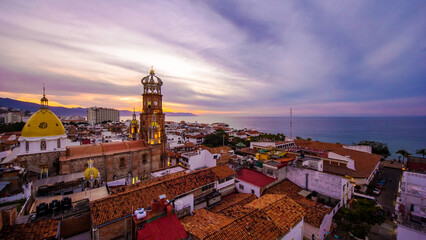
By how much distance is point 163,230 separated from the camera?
948cm

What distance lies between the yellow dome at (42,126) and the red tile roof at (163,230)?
811 inches

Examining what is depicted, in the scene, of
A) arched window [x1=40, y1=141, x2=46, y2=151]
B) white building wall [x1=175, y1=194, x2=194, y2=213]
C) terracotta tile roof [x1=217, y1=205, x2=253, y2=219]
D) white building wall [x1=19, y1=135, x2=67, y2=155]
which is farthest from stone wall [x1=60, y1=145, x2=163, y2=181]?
terracotta tile roof [x1=217, y1=205, x2=253, y2=219]

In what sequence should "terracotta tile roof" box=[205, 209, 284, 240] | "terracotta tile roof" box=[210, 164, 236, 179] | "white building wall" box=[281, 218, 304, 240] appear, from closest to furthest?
"terracotta tile roof" box=[205, 209, 284, 240] → "white building wall" box=[281, 218, 304, 240] → "terracotta tile roof" box=[210, 164, 236, 179]

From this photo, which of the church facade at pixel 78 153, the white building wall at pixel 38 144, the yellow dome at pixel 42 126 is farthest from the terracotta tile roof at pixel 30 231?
the yellow dome at pixel 42 126

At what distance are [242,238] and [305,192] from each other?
1244 cm

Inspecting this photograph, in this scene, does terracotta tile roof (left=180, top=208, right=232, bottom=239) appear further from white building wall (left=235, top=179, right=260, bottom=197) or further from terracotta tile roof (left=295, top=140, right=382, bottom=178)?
terracotta tile roof (left=295, top=140, right=382, bottom=178)

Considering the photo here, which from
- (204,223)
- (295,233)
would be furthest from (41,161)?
(295,233)

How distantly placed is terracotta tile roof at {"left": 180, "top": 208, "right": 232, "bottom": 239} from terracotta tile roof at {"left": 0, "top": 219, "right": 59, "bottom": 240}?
682 cm

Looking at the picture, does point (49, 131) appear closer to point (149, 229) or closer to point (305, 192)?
point (149, 229)

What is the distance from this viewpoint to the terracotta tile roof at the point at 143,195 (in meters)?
11.0

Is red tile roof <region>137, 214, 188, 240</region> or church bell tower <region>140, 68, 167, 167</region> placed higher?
church bell tower <region>140, 68, 167, 167</region>

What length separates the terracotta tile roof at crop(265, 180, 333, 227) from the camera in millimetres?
13789

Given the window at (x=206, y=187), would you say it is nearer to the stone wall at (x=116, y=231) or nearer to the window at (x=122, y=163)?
the stone wall at (x=116, y=231)

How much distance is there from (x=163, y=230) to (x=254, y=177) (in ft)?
44.2
